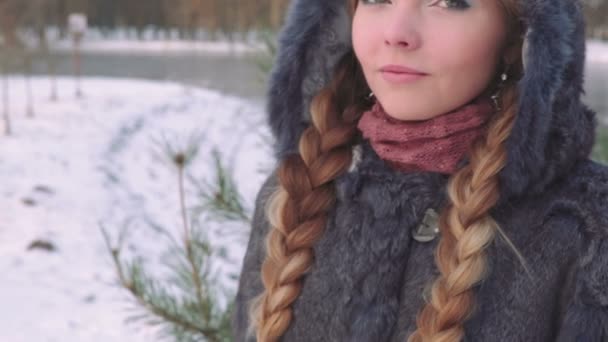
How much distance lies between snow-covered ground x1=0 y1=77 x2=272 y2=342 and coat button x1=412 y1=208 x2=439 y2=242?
803 millimetres

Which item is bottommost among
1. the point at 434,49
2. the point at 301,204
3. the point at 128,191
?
the point at 128,191

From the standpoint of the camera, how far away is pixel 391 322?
1210 millimetres

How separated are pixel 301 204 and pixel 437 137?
0.28m

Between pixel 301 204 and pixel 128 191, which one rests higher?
pixel 301 204

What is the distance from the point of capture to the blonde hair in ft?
3.71

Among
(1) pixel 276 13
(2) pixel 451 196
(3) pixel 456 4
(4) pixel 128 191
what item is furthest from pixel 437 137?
(4) pixel 128 191

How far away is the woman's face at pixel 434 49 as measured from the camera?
1149 millimetres

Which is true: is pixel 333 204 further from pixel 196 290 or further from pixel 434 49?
pixel 196 290

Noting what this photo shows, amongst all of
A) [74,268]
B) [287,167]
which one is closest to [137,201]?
[74,268]

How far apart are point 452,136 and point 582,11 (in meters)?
0.27

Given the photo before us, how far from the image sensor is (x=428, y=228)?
4.01ft

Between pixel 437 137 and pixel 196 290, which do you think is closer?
pixel 437 137

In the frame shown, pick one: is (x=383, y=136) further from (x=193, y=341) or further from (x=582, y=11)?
(x=193, y=341)

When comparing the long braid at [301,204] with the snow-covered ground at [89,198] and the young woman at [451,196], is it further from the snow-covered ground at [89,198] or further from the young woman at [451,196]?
the snow-covered ground at [89,198]
